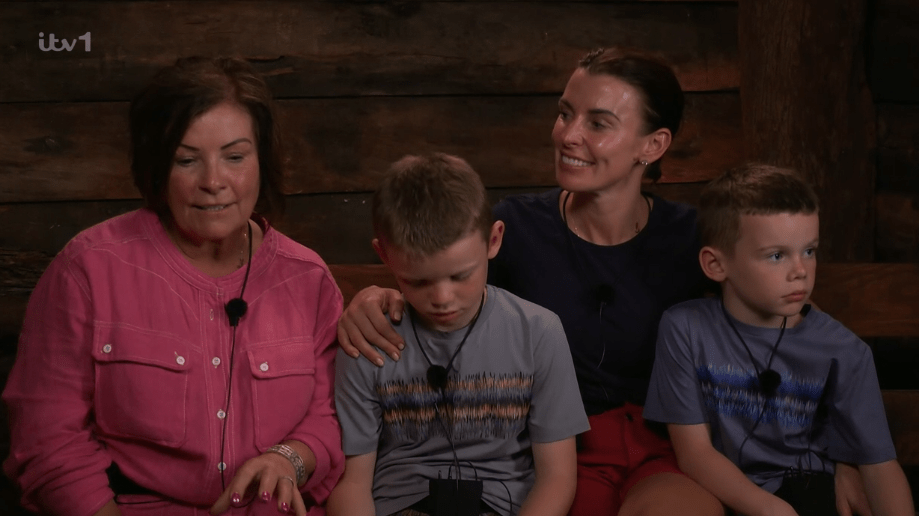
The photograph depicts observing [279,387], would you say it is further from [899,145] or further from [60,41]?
[899,145]

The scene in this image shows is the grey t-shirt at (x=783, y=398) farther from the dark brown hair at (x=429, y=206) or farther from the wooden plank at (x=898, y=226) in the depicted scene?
the wooden plank at (x=898, y=226)

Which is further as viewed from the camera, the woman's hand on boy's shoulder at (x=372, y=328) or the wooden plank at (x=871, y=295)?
the wooden plank at (x=871, y=295)

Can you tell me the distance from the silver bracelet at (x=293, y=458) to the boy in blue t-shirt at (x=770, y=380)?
0.80 metres

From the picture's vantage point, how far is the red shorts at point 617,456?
7.02ft

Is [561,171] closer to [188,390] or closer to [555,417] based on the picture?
[555,417]

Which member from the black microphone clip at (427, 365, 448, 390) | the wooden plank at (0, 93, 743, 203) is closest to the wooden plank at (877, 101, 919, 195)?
the wooden plank at (0, 93, 743, 203)

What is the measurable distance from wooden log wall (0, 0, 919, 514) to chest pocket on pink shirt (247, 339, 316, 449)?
1.07m

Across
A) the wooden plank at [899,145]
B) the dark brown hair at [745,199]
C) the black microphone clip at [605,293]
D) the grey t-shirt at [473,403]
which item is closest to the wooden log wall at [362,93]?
the wooden plank at [899,145]

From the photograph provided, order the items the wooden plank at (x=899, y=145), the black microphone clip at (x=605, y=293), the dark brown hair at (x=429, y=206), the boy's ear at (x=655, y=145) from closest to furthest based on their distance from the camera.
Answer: the dark brown hair at (x=429, y=206)
the black microphone clip at (x=605, y=293)
the boy's ear at (x=655, y=145)
the wooden plank at (x=899, y=145)

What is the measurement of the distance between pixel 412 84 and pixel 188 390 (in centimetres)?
145

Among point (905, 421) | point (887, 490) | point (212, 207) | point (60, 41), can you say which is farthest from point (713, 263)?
point (60, 41)

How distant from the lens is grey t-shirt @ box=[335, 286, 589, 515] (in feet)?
6.50

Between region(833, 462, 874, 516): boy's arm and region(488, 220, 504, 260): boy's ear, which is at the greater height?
region(488, 220, 504, 260): boy's ear

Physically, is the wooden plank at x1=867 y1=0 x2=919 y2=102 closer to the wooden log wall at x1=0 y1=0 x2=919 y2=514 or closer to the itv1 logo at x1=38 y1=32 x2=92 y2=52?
the wooden log wall at x1=0 y1=0 x2=919 y2=514
